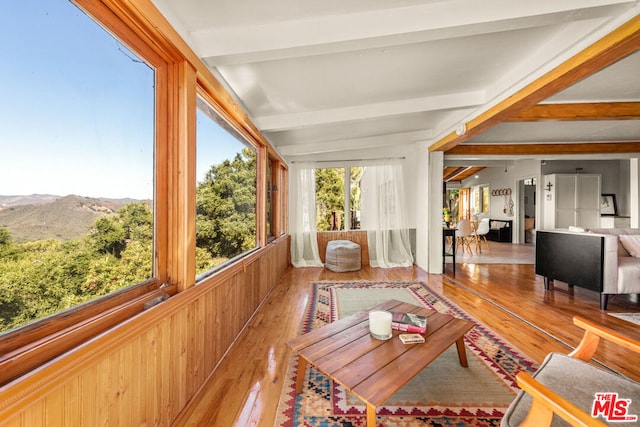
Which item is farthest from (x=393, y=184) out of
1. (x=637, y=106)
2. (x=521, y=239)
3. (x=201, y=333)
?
(x=521, y=239)

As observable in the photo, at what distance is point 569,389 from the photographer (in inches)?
40.9

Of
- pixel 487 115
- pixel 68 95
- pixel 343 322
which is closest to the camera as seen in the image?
pixel 68 95

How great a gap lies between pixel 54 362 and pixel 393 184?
16.4ft

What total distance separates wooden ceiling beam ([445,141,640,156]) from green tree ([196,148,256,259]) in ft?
13.4

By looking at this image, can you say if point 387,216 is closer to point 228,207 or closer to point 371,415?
point 228,207

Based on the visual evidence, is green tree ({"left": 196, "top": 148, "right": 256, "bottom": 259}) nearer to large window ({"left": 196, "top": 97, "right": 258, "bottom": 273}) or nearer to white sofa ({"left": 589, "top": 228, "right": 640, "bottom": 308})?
large window ({"left": 196, "top": 97, "right": 258, "bottom": 273})

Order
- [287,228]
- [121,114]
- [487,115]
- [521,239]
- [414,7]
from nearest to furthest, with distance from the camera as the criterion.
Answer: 1. [121,114]
2. [414,7]
3. [487,115]
4. [287,228]
5. [521,239]

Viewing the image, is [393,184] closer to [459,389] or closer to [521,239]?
[459,389]

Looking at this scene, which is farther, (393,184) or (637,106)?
(393,184)

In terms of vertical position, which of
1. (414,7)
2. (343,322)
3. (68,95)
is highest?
(414,7)

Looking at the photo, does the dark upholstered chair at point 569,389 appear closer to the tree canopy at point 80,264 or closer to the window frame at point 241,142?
the tree canopy at point 80,264

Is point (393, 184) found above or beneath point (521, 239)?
above

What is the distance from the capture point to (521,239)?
809 cm

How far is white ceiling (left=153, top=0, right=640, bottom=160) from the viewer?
152 centimetres
